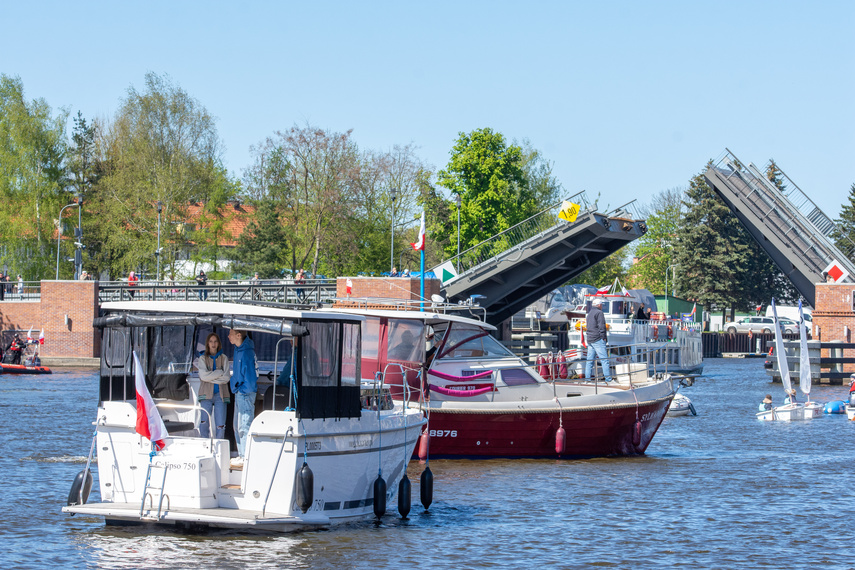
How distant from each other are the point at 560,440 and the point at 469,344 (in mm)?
2411

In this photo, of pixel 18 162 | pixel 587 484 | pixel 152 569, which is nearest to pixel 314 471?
pixel 152 569

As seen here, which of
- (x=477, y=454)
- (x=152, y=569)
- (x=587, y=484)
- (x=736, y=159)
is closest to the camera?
(x=152, y=569)

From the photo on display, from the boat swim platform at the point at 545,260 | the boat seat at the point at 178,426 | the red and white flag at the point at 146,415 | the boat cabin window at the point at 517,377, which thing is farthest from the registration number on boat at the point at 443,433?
the boat swim platform at the point at 545,260

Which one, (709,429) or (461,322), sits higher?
(461,322)

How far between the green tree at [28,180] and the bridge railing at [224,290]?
11737 millimetres

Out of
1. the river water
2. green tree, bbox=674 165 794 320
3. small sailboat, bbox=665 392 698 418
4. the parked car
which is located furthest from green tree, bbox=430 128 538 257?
the river water

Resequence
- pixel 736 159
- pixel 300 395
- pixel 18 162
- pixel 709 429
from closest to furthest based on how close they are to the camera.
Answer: pixel 300 395
pixel 709 429
pixel 736 159
pixel 18 162

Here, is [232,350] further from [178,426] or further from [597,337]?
[597,337]

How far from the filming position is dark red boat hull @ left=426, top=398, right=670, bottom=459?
1767cm

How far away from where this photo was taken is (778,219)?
119ft

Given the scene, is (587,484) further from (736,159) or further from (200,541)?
(736,159)

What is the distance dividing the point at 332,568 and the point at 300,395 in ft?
5.96

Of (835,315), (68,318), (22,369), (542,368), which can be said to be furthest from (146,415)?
(68,318)

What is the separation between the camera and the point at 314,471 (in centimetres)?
1139
